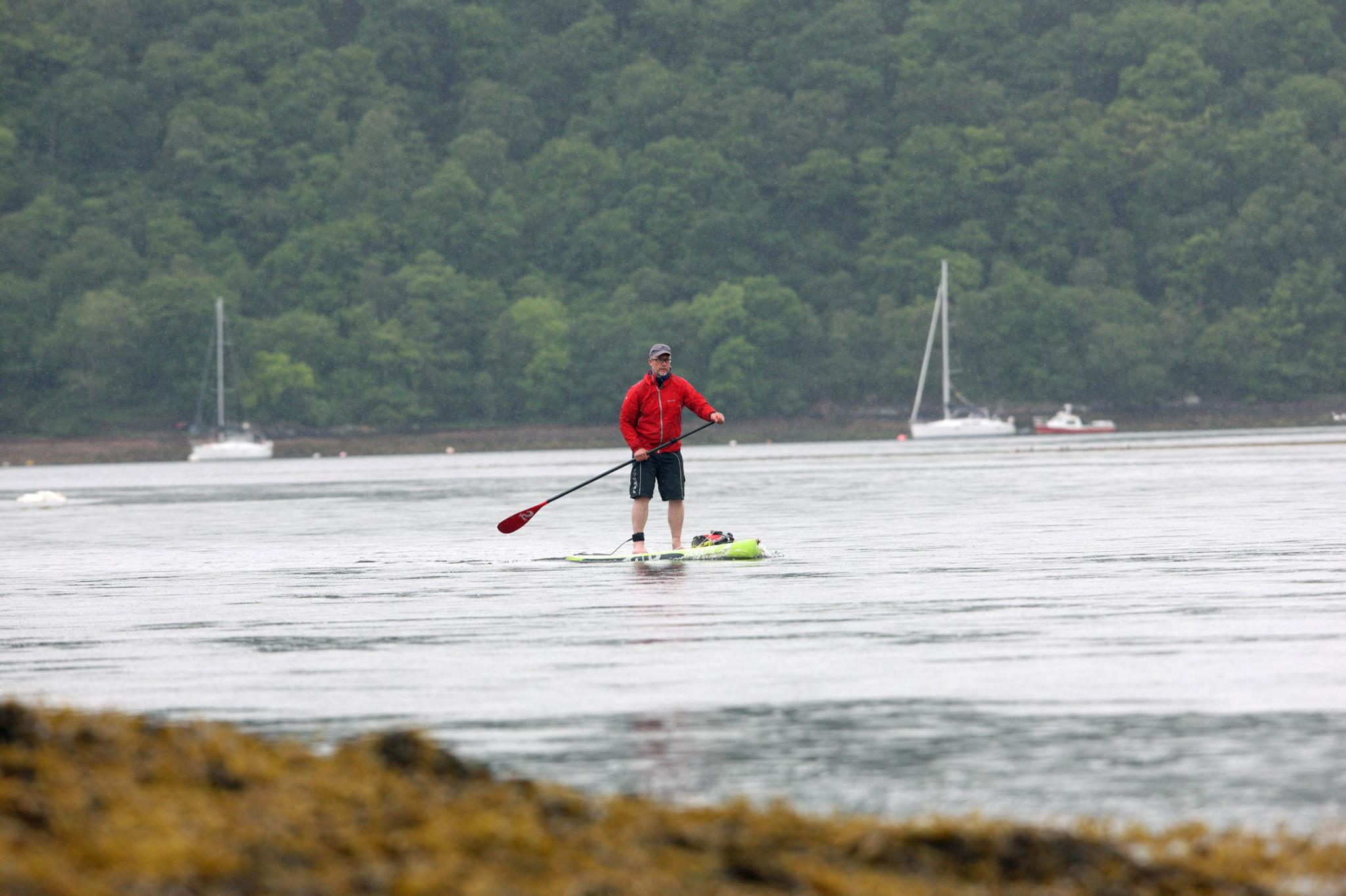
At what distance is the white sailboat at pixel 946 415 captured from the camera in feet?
353

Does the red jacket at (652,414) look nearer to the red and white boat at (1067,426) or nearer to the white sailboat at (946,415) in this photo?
the white sailboat at (946,415)

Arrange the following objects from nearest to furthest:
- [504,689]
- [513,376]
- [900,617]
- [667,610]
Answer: [504,689] → [900,617] → [667,610] → [513,376]

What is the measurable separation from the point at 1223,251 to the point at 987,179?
48.6 feet

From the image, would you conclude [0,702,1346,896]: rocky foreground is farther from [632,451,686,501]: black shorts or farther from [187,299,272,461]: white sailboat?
[187,299,272,461]: white sailboat

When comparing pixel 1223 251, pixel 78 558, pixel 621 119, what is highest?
pixel 621 119

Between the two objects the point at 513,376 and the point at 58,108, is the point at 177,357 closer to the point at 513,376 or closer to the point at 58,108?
the point at 513,376

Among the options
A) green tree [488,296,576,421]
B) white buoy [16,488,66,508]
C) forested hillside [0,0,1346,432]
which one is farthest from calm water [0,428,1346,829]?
forested hillside [0,0,1346,432]

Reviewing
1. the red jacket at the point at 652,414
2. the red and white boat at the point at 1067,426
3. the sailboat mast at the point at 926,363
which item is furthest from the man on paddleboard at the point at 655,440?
the sailboat mast at the point at 926,363

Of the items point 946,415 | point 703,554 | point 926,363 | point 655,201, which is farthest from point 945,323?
point 703,554

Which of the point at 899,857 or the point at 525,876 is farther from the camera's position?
the point at 899,857

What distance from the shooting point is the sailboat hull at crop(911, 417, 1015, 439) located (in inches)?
4218

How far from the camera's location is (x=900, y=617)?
44.8ft

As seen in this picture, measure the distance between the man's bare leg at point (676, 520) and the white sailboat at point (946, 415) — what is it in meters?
87.5

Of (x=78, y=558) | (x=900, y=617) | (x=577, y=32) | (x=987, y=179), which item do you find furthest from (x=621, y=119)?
(x=900, y=617)
